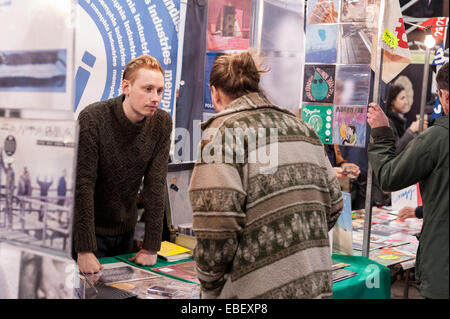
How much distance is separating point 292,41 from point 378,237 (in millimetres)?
1406

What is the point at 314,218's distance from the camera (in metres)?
1.63

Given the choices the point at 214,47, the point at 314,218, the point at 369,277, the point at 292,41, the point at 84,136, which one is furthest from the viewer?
the point at 214,47

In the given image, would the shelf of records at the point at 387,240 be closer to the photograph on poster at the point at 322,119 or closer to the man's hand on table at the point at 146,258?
the photograph on poster at the point at 322,119

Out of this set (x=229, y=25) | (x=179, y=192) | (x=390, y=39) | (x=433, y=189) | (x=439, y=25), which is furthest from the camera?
(x=439, y=25)

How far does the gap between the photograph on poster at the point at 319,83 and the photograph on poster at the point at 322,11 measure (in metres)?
0.25

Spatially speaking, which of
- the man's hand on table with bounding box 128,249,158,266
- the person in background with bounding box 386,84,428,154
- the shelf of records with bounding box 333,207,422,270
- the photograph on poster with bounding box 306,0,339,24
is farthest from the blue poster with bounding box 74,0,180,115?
the person in background with bounding box 386,84,428,154

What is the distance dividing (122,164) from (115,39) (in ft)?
3.46

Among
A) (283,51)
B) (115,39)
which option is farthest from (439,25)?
(115,39)

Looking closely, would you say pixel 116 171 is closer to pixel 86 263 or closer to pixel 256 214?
pixel 86 263

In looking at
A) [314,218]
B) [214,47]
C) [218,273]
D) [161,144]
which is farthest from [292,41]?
[218,273]

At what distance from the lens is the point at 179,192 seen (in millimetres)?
2932

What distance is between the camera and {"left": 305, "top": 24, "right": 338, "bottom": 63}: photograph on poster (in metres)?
2.76

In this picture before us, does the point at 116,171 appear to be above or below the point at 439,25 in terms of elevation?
below
